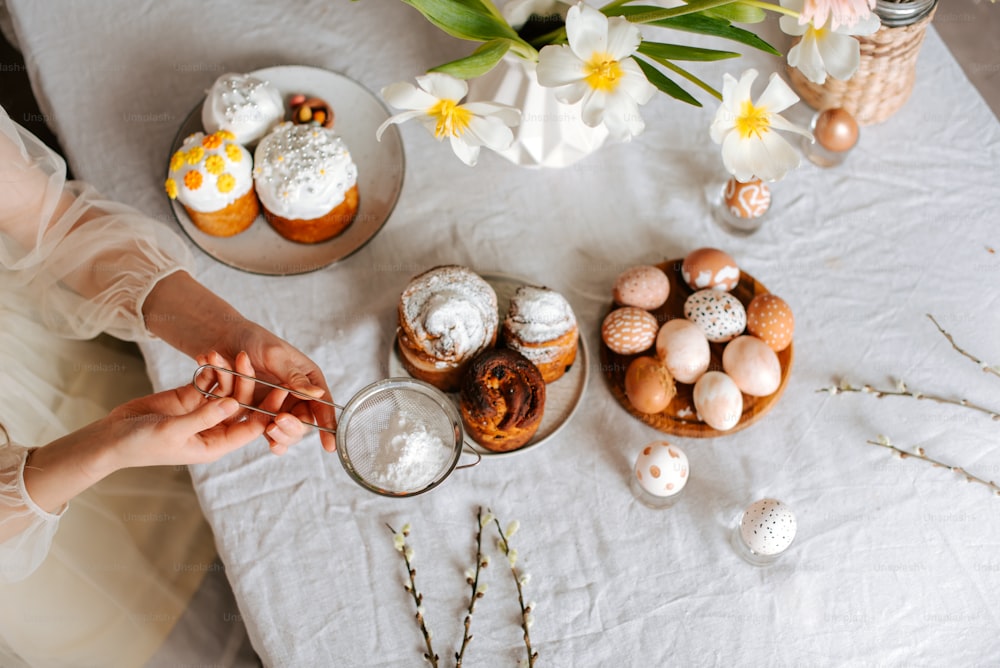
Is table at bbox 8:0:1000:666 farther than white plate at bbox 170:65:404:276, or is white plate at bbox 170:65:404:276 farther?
white plate at bbox 170:65:404:276

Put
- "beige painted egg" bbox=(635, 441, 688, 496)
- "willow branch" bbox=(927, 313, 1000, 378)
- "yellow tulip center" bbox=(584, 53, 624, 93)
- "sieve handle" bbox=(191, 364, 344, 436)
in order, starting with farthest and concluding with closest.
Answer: "willow branch" bbox=(927, 313, 1000, 378) < "beige painted egg" bbox=(635, 441, 688, 496) < "sieve handle" bbox=(191, 364, 344, 436) < "yellow tulip center" bbox=(584, 53, 624, 93)

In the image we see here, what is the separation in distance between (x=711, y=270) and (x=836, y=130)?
1.04ft

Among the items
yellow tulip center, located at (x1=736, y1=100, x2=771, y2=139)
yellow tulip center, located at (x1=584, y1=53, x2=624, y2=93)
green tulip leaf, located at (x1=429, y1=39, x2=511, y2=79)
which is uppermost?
yellow tulip center, located at (x1=584, y1=53, x2=624, y2=93)

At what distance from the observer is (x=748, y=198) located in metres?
1.17

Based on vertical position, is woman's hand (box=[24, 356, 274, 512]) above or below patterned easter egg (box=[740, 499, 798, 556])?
above

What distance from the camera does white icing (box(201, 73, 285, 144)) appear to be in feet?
3.76

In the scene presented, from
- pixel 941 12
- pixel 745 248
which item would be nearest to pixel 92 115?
pixel 745 248

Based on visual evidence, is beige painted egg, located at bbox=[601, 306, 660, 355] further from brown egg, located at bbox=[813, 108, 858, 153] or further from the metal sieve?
brown egg, located at bbox=[813, 108, 858, 153]

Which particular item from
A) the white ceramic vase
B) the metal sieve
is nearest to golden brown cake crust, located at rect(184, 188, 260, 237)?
the metal sieve

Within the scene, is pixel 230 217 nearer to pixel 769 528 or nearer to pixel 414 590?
pixel 414 590

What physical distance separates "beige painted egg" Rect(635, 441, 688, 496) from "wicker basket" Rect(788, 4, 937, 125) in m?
0.60

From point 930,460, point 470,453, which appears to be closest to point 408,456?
point 470,453

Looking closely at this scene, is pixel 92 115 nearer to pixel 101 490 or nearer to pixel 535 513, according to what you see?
pixel 101 490

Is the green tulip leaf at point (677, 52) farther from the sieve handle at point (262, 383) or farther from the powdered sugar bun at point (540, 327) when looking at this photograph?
the sieve handle at point (262, 383)
